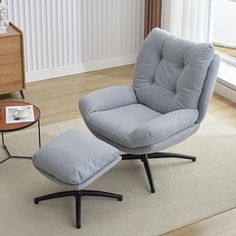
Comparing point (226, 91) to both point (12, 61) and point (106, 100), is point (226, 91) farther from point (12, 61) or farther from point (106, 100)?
point (12, 61)

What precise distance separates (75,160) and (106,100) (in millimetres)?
802

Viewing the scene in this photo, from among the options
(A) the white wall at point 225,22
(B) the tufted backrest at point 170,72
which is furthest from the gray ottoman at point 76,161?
(A) the white wall at point 225,22

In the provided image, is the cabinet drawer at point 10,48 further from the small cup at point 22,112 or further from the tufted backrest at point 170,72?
the tufted backrest at point 170,72

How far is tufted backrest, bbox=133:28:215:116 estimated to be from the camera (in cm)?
378

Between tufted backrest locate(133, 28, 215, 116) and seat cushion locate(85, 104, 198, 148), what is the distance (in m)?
0.11

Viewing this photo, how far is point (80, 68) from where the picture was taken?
5.82 meters

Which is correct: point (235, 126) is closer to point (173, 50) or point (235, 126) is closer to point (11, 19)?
point (173, 50)

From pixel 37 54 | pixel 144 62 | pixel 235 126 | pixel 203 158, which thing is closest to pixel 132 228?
pixel 203 158

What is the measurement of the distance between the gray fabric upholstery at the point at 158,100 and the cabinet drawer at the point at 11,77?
1.26 meters

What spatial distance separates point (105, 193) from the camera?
3609 millimetres

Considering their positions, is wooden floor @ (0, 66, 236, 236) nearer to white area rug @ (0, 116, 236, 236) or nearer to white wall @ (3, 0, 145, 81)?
white wall @ (3, 0, 145, 81)

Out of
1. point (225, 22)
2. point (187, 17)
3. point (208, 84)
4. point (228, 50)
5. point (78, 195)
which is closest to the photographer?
point (78, 195)

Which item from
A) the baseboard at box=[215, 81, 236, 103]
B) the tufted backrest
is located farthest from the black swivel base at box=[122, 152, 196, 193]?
the baseboard at box=[215, 81, 236, 103]

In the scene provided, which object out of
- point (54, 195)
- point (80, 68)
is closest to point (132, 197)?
point (54, 195)
